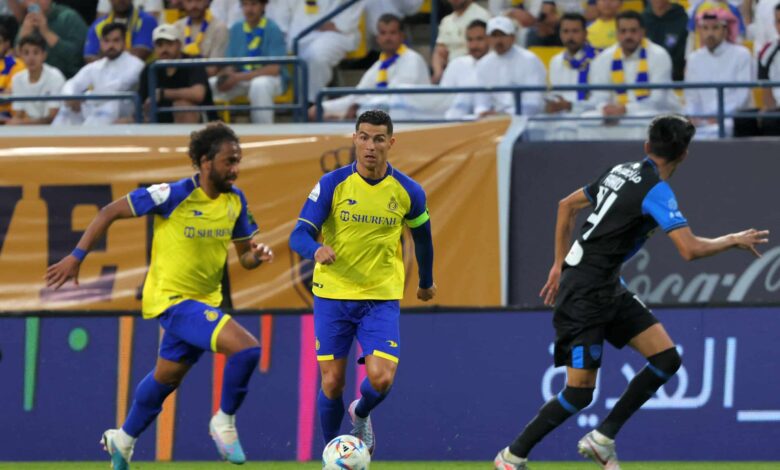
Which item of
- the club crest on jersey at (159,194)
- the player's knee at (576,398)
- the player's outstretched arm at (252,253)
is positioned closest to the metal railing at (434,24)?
the player's outstretched arm at (252,253)

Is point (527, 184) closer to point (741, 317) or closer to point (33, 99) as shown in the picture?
point (741, 317)

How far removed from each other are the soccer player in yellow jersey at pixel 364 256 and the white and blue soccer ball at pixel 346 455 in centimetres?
43

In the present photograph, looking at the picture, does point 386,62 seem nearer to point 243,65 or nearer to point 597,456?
point 243,65

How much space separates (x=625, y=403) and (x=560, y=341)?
21.6 inches

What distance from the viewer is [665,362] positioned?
908cm

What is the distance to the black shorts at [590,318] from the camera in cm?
896

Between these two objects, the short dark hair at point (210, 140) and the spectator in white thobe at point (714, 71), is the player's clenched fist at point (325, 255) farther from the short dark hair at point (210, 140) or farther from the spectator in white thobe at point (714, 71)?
the spectator in white thobe at point (714, 71)

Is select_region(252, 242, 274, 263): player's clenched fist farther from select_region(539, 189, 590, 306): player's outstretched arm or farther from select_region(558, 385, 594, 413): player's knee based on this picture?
select_region(558, 385, 594, 413): player's knee

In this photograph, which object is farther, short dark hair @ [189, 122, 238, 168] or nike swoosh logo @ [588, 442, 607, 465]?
short dark hair @ [189, 122, 238, 168]

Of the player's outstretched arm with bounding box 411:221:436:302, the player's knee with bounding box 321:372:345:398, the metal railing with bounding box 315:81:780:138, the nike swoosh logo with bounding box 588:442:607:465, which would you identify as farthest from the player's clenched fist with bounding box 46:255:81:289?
the metal railing with bounding box 315:81:780:138

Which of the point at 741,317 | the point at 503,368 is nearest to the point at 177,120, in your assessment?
the point at 503,368

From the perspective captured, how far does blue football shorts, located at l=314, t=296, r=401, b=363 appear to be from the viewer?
934 centimetres

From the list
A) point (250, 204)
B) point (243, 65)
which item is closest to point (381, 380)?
point (250, 204)

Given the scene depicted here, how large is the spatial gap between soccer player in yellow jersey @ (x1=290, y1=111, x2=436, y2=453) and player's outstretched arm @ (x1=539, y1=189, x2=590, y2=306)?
84 centimetres
